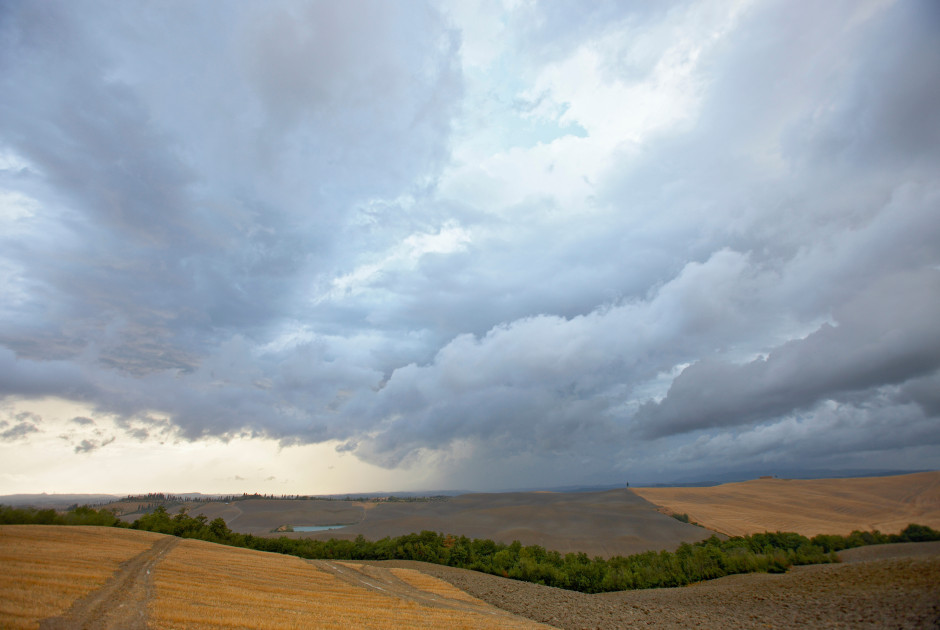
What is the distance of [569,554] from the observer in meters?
48.5

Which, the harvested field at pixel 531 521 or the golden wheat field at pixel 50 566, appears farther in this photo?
the harvested field at pixel 531 521

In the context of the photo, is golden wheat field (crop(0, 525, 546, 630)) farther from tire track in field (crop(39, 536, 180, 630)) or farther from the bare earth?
tire track in field (crop(39, 536, 180, 630))

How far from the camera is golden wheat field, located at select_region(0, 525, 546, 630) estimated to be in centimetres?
1638

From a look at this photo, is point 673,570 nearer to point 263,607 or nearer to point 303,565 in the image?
point 303,565

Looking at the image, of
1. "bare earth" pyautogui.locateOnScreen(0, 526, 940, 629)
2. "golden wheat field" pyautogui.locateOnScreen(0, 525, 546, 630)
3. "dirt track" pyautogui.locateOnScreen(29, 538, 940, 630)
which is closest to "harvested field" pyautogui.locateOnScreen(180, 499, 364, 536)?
"golden wheat field" pyautogui.locateOnScreen(0, 525, 546, 630)

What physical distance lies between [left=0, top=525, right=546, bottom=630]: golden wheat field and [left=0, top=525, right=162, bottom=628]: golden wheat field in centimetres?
4

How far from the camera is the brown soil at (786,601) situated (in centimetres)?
1789

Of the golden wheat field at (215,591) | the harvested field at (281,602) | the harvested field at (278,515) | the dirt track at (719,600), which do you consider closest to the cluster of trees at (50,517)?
the golden wheat field at (215,591)

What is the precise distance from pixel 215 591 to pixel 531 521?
88649mm

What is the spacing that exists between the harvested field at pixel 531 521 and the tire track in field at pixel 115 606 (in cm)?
6210

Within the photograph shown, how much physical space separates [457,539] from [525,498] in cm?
9129

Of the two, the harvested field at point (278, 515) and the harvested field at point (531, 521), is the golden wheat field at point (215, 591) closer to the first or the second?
the harvested field at point (531, 521)

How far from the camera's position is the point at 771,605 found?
23250 mm

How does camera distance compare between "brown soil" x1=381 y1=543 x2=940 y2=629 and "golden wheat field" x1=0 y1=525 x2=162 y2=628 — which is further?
"brown soil" x1=381 y1=543 x2=940 y2=629
